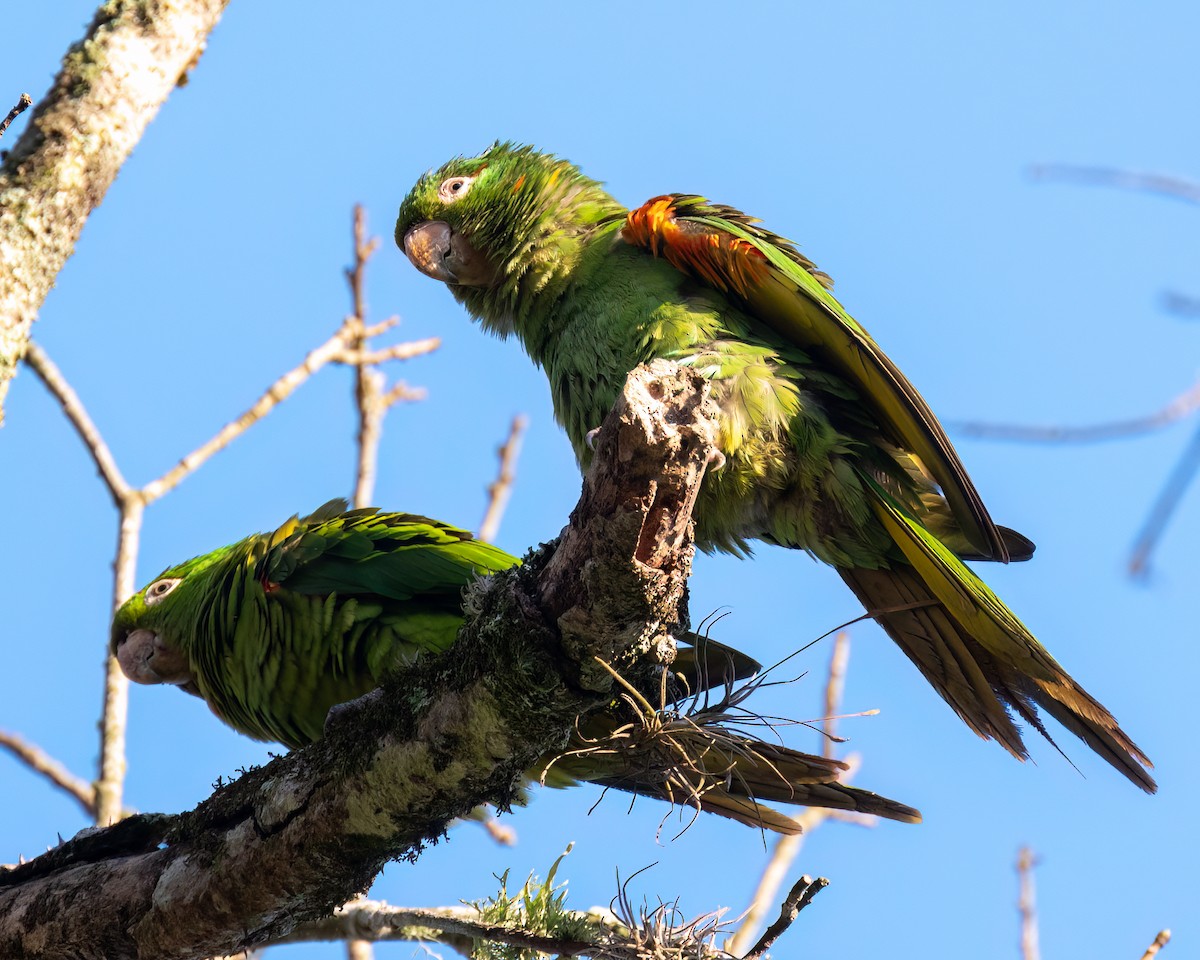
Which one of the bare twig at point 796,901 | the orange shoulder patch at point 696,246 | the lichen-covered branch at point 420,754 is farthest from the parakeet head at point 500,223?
the bare twig at point 796,901

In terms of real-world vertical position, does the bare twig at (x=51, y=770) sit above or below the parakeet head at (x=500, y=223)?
below

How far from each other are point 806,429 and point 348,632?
1.78 m

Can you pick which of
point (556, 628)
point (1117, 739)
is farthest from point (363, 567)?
point (1117, 739)

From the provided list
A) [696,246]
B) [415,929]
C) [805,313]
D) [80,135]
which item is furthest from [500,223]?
[415,929]

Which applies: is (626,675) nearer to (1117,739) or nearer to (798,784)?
(798,784)

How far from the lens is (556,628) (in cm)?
273

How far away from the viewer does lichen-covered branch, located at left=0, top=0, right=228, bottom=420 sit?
3766 mm

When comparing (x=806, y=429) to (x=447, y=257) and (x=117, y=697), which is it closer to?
(x=447, y=257)

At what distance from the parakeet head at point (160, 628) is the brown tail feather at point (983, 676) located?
Answer: 2660mm

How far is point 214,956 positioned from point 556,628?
161cm

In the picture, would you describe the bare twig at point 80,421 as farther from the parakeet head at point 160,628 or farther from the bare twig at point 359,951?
the bare twig at point 359,951

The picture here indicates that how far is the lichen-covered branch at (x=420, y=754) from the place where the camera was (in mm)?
2652

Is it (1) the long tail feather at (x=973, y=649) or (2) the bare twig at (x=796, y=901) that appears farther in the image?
(1) the long tail feather at (x=973, y=649)

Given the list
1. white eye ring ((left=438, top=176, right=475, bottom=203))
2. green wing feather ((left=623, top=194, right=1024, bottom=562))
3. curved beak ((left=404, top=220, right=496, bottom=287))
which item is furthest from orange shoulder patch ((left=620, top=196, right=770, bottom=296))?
white eye ring ((left=438, top=176, right=475, bottom=203))
